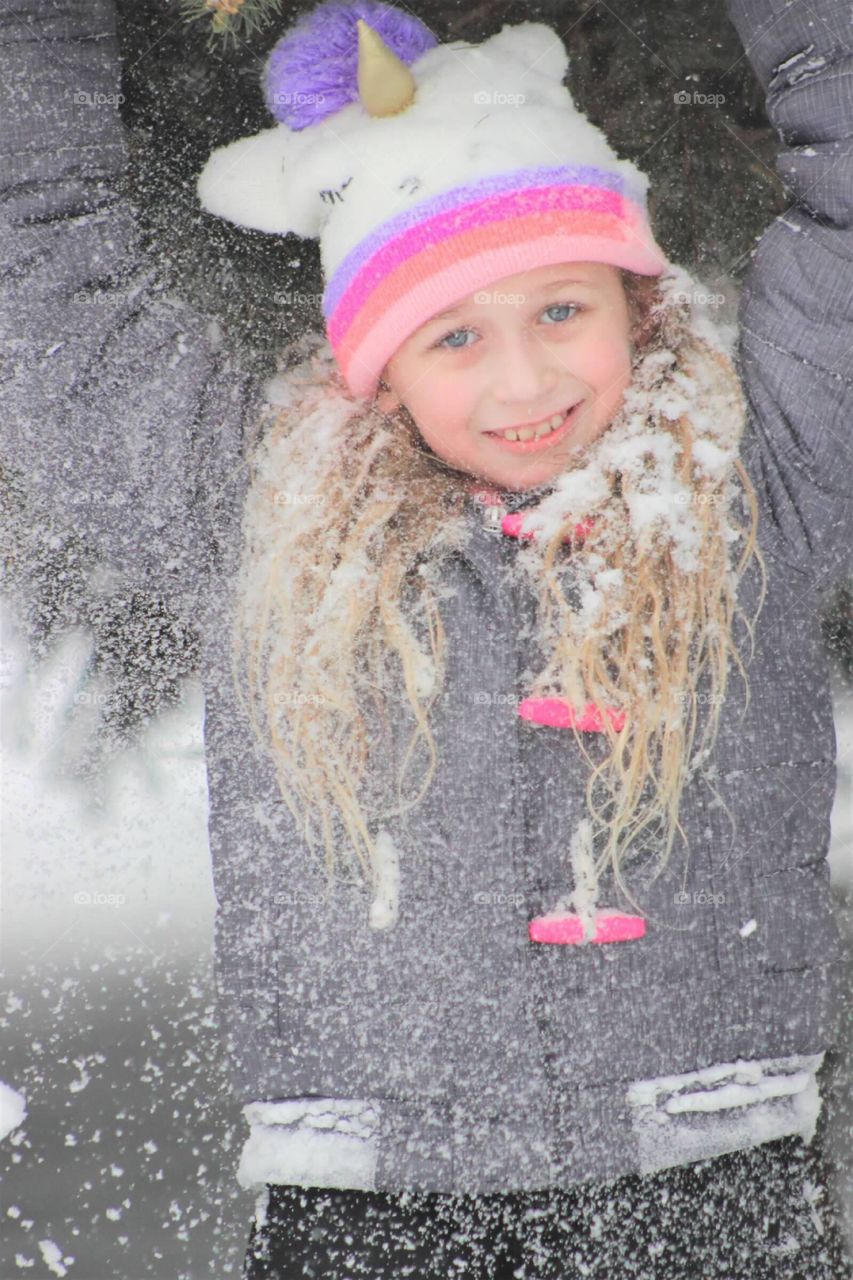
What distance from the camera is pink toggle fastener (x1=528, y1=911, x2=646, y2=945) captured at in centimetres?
111

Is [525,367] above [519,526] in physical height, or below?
above

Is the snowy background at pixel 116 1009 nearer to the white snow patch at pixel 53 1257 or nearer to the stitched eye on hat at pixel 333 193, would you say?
the white snow patch at pixel 53 1257

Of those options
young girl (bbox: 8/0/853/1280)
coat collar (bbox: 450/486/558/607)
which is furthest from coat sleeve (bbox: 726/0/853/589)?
coat collar (bbox: 450/486/558/607)

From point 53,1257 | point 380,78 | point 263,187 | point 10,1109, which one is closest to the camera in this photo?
point 380,78

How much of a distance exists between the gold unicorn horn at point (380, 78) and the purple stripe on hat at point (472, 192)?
0.30 feet

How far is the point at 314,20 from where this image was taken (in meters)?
1.14

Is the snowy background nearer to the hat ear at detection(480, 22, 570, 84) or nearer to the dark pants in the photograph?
the dark pants

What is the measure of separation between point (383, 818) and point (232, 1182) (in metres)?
1.05

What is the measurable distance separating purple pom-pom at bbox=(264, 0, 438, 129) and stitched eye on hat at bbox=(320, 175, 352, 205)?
0.06 meters

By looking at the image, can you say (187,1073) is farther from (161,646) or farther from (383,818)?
(383,818)

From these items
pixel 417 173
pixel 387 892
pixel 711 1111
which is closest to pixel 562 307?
pixel 417 173

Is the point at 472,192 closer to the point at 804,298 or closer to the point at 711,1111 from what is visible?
the point at 804,298

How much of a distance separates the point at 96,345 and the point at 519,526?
0.41 meters

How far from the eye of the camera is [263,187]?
1.17 meters
